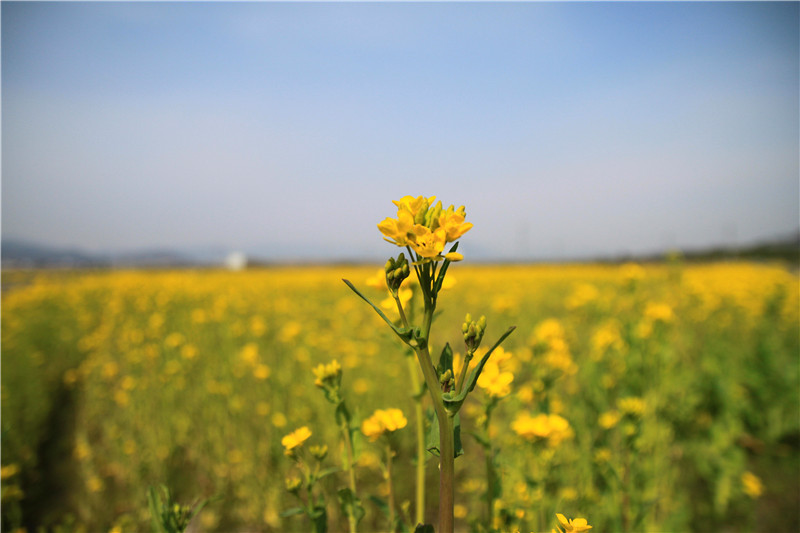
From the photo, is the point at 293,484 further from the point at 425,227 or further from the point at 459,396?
the point at 425,227

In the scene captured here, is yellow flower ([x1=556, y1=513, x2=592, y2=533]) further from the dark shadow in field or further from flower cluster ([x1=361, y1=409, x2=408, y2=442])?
the dark shadow in field

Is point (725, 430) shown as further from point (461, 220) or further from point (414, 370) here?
point (461, 220)

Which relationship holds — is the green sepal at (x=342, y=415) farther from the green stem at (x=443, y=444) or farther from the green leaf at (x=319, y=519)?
the green stem at (x=443, y=444)

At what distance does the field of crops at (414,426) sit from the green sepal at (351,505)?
0.16 ft

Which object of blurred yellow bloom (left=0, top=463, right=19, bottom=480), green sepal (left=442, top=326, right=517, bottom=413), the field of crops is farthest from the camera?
the field of crops

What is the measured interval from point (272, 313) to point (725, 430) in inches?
216

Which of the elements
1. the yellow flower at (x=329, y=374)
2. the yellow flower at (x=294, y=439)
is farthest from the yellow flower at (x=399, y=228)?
the yellow flower at (x=294, y=439)

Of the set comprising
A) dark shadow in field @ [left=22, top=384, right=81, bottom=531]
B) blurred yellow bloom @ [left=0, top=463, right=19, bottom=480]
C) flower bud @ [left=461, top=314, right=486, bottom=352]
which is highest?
flower bud @ [left=461, top=314, right=486, bottom=352]

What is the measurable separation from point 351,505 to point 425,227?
1.91 feet

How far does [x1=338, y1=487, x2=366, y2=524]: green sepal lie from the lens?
75cm

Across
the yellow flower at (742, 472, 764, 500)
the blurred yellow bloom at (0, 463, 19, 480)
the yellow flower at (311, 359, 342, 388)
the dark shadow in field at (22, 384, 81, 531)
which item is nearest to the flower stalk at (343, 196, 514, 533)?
the yellow flower at (311, 359, 342, 388)

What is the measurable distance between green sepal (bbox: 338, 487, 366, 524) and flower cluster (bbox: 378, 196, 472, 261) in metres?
0.52

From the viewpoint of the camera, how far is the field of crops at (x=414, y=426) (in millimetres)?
1676

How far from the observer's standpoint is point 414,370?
86 centimetres
